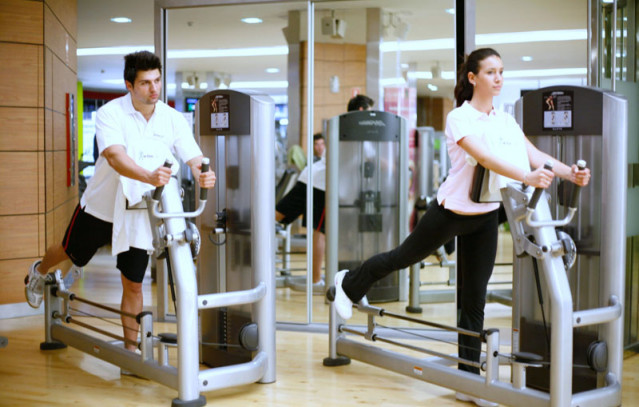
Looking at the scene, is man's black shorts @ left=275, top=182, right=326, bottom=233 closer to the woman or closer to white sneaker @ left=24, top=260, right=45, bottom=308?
white sneaker @ left=24, top=260, right=45, bottom=308

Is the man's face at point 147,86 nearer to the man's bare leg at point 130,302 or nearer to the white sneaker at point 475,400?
the man's bare leg at point 130,302

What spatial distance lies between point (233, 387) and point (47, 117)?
2797mm

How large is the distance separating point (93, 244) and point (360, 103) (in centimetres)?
219

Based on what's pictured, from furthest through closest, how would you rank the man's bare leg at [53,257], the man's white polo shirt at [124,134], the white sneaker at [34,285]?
the white sneaker at [34,285], the man's bare leg at [53,257], the man's white polo shirt at [124,134]

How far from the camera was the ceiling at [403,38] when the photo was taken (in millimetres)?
4621

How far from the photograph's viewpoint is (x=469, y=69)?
308 centimetres

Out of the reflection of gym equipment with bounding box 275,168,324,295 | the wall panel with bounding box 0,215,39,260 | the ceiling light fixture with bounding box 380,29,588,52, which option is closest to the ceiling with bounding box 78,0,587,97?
the ceiling light fixture with bounding box 380,29,588,52

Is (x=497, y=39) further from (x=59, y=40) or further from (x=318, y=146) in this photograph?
(x=59, y=40)

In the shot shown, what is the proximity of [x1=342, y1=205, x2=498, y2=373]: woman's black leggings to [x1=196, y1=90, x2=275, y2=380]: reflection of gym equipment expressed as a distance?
625 millimetres

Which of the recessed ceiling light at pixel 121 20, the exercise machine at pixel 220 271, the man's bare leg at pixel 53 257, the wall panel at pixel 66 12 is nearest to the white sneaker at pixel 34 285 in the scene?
the man's bare leg at pixel 53 257

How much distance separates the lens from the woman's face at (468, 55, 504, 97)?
118 inches

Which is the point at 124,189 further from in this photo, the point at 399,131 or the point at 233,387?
the point at 399,131

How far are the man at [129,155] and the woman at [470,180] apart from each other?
1046mm

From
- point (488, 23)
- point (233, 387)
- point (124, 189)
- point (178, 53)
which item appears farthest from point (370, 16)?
point (233, 387)
